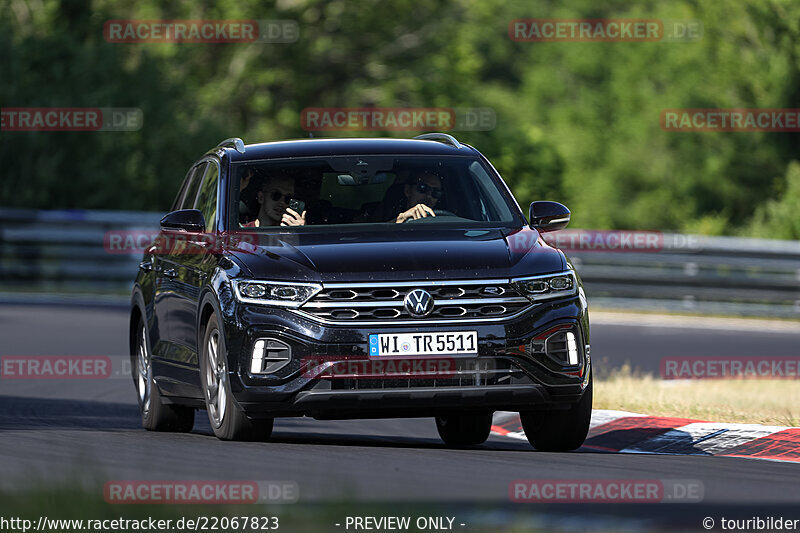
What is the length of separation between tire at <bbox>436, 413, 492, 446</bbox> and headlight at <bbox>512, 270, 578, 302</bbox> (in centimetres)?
186

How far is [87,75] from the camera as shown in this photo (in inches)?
1362

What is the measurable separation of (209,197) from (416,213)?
1.40 metres

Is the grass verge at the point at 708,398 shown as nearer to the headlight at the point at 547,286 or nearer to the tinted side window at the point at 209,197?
the headlight at the point at 547,286

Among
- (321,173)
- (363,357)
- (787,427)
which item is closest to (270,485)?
(363,357)

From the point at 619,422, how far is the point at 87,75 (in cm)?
2465

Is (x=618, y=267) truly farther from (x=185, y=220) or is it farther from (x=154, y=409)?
(x=185, y=220)

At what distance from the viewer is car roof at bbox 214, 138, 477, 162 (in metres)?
10.8

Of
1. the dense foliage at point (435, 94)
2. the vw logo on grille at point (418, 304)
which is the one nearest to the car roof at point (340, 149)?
the vw logo on grille at point (418, 304)

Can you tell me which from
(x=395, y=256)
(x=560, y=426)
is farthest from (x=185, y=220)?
(x=560, y=426)

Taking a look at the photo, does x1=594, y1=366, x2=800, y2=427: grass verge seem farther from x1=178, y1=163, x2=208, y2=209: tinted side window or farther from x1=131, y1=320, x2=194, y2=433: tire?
x1=178, y1=163, x2=208, y2=209: tinted side window

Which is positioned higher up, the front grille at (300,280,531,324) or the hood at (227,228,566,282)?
the hood at (227,228,566,282)

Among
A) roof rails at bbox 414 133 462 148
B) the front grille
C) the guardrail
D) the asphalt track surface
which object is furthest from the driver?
the guardrail

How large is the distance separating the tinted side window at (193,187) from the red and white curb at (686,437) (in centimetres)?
270

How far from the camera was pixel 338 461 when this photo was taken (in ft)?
28.4
